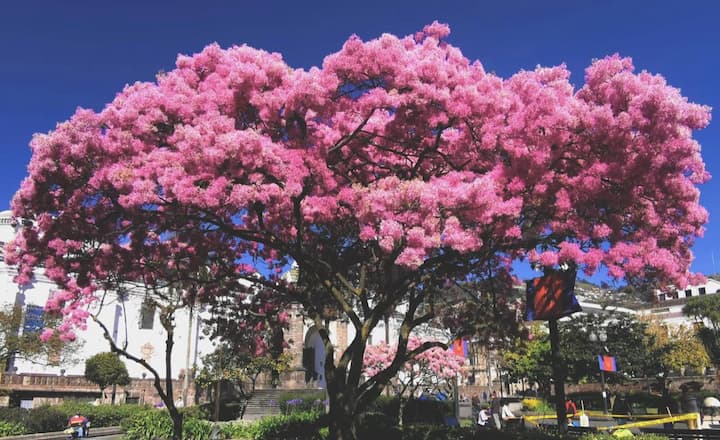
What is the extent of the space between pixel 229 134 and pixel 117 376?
2870 centimetres

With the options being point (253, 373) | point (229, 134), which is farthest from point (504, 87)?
point (253, 373)

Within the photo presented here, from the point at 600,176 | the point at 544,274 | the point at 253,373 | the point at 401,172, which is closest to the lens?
the point at 600,176

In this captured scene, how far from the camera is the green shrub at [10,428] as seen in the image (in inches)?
755

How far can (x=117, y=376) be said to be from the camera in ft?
104

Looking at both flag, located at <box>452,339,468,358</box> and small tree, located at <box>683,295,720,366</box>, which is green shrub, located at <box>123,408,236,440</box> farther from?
small tree, located at <box>683,295,720,366</box>

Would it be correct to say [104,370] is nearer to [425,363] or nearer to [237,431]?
[425,363]

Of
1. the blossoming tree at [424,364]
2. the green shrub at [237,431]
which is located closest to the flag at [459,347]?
the blossoming tree at [424,364]

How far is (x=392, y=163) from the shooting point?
378 inches

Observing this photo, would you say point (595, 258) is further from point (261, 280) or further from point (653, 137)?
point (261, 280)

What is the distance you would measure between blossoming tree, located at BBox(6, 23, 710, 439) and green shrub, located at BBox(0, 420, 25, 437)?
41.8 ft

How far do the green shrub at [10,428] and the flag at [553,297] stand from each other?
18.6 meters

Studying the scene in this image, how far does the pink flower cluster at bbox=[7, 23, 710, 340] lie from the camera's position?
7621 millimetres

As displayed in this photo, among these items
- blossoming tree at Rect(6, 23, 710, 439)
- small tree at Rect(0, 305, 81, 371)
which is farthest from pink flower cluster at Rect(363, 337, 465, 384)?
blossoming tree at Rect(6, 23, 710, 439)

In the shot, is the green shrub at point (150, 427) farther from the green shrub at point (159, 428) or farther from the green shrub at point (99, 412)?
the green shrub at point (99, 412)
